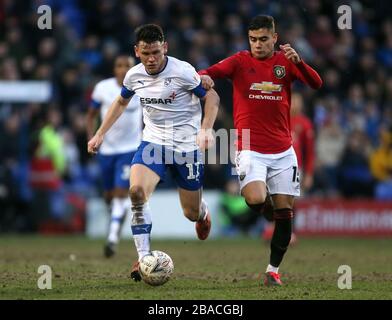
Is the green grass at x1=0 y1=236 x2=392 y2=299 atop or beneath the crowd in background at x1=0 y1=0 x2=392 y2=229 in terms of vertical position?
beneath

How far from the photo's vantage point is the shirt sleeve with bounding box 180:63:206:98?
374 inches

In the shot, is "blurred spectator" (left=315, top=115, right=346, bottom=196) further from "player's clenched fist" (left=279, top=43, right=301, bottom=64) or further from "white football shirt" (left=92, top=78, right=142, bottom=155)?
"player's clenched fist" (left=279, top=43, right=301, bottom=64)

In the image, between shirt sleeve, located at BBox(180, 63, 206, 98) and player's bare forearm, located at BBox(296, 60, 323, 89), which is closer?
player's bare forearm, located at BBox(296, 60, 323, 89)

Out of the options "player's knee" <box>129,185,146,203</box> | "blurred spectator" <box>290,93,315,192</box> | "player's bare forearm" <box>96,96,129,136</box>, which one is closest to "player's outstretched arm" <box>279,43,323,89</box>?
"player's bare forearm" <box>96,96,129,136</box>

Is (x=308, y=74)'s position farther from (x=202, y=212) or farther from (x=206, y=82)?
(x=202, y=212)

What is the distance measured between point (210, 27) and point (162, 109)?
1152 centimetres

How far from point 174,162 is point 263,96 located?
115 centimetres

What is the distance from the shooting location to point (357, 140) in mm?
19312

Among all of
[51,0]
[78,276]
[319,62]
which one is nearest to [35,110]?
[51,0]

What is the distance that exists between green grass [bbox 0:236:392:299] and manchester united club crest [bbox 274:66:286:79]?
2062 mm

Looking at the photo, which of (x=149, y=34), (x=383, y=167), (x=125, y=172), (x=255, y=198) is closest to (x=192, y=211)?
(x=255, y=198)

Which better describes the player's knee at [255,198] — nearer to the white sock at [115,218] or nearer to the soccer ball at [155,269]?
the soccer ball at [155,269]

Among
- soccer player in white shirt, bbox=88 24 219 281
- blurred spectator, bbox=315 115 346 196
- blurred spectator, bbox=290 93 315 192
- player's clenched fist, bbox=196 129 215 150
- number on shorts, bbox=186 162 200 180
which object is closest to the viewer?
player's clenched fist, bbox=196 129 215 150

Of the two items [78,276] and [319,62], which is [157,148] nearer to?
[78,276]
